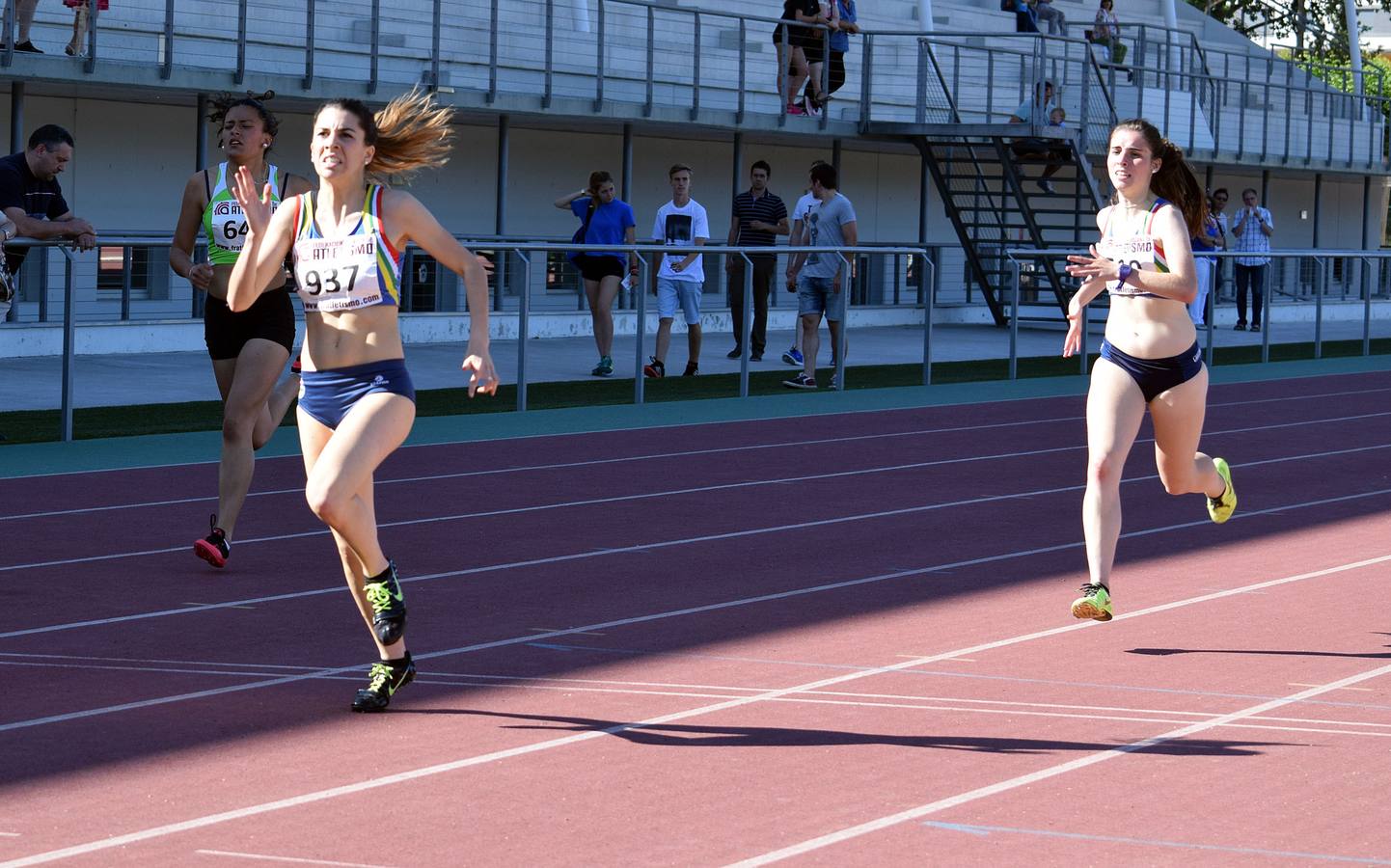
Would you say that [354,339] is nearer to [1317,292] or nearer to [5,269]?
[5,269]

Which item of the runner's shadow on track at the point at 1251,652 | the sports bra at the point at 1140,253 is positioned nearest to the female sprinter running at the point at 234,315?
the sports bra at the point at 1140,253

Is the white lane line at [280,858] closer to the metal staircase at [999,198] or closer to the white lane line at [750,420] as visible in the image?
the white lane line at [750,420]

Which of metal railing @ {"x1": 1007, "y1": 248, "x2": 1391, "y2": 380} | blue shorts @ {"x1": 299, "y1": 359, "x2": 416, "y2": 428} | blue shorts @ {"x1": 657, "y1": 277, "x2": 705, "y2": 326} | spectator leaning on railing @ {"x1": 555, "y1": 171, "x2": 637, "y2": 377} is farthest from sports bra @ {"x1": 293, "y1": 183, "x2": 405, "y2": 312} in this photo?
metal railing @ {"x1": 1007, "y1": 248, "x2": 1391, "y2": 380}

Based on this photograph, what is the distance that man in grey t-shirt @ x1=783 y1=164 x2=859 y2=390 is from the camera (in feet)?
61.1

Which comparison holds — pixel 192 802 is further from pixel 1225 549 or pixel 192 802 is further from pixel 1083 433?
pixel 1083 433

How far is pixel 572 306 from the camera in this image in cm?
1927

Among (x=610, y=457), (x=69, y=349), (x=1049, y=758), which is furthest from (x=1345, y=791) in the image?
(x=69, y=349)

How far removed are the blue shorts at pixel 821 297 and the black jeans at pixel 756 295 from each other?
551 mm

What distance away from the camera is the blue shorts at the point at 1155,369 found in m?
8.07

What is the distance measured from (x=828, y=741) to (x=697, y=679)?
0.99 metres

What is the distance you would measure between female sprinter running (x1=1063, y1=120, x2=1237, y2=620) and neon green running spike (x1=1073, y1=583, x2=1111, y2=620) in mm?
12

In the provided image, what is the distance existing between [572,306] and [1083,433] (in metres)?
5.03

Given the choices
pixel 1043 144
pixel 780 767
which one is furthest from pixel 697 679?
pixel 1043 144

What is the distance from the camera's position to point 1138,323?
809 centimetres
